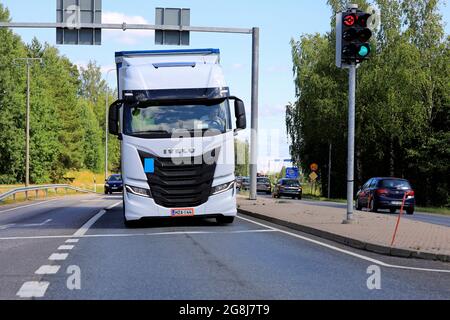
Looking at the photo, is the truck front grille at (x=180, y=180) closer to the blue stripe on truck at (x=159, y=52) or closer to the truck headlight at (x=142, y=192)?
the truck headlight at (x=142, y=192)

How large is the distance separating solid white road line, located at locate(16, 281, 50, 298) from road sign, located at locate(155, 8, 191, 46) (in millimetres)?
15909

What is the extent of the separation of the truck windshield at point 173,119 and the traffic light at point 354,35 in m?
3.02

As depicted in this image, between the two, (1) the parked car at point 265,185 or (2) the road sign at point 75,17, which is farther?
(1) the parked car at point 265,185

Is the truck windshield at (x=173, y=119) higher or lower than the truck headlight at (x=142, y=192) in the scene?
higher

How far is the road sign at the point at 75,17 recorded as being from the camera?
22.5m

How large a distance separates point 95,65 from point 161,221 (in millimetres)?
117137

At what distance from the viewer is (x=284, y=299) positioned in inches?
274

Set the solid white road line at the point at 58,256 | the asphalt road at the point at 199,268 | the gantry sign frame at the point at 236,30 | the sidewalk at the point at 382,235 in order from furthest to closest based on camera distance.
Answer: the gantry sign frame at the point at 236,30
the sidewalk at the point at 382,235
the solid white road line at the point at 58,256
the asphalt road at the point at 199,268

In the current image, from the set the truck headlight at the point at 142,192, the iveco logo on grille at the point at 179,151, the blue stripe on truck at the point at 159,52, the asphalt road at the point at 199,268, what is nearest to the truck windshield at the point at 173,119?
the iveco logo on grille at the point at 179,151

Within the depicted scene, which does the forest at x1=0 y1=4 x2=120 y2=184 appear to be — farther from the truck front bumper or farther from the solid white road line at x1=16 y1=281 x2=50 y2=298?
the solid white road line at x1=16 y1=281 x2=50 y2=298

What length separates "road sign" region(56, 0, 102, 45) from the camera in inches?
885

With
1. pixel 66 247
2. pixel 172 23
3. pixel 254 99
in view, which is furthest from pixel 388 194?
pixel 66 247

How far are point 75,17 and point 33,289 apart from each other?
53.2 ft

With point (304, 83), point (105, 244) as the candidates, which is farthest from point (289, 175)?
point (105, 244)
